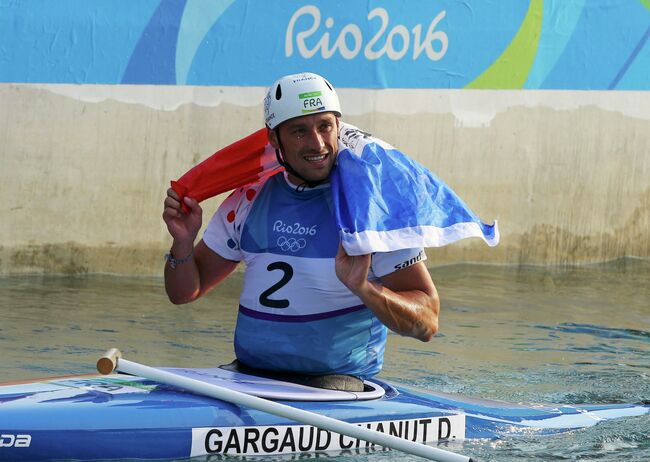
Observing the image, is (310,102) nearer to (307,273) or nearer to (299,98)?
(299,98)

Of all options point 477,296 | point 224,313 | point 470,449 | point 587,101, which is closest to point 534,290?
point 477,296

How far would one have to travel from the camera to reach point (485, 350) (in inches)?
311

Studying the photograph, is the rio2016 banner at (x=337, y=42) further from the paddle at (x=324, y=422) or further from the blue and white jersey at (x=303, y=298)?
the paddle at (x=324, y=422)

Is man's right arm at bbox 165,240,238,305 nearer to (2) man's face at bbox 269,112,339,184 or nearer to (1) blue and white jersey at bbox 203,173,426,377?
(1) blue and white jersey at bbox 203,173,426,377

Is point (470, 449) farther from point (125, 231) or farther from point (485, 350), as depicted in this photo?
point (125, 231)

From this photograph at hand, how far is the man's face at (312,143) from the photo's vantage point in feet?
16.1

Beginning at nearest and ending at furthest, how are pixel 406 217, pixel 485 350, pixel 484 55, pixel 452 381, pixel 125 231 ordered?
pixel 406 217
pixel 452 381
pixel 485 350
pixel 125 231
pixel 484 55


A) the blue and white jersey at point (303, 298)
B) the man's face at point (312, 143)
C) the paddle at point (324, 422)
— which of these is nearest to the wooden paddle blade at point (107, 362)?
the paddle at point (324, 422)

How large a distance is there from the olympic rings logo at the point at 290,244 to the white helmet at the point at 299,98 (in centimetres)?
43

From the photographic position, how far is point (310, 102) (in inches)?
193

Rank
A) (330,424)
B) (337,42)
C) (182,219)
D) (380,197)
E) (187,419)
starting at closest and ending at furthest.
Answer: (330,424) → (187,419) → (380,197) → (182,219) → (337,42)

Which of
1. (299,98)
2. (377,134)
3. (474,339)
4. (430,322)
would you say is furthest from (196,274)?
(377,134)

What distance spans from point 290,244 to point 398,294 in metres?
0.50

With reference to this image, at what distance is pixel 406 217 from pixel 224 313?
3844 mm
